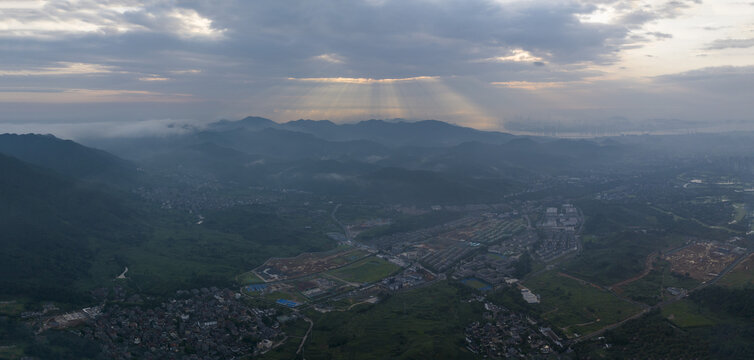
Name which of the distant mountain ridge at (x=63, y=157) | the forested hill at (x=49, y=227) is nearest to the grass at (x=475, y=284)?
the forested hill at (x=49, y=227)

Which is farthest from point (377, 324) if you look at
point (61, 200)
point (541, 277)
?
point (61, 200)

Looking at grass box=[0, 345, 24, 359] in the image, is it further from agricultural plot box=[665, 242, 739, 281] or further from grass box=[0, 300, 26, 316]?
agricultural plot box=[665, 242, 739, 281]

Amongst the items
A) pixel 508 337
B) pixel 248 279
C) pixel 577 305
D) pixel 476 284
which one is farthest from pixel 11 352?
pixel 577 305

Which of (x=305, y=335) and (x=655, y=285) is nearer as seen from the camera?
(x=305, y=335)

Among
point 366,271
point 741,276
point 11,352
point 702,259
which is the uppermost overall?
point 11,352

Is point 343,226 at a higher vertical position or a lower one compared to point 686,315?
lower

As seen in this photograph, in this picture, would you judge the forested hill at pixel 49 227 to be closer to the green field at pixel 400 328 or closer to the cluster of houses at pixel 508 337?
the green field at pixel 400 328

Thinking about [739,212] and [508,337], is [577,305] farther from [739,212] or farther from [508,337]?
[739,212]
